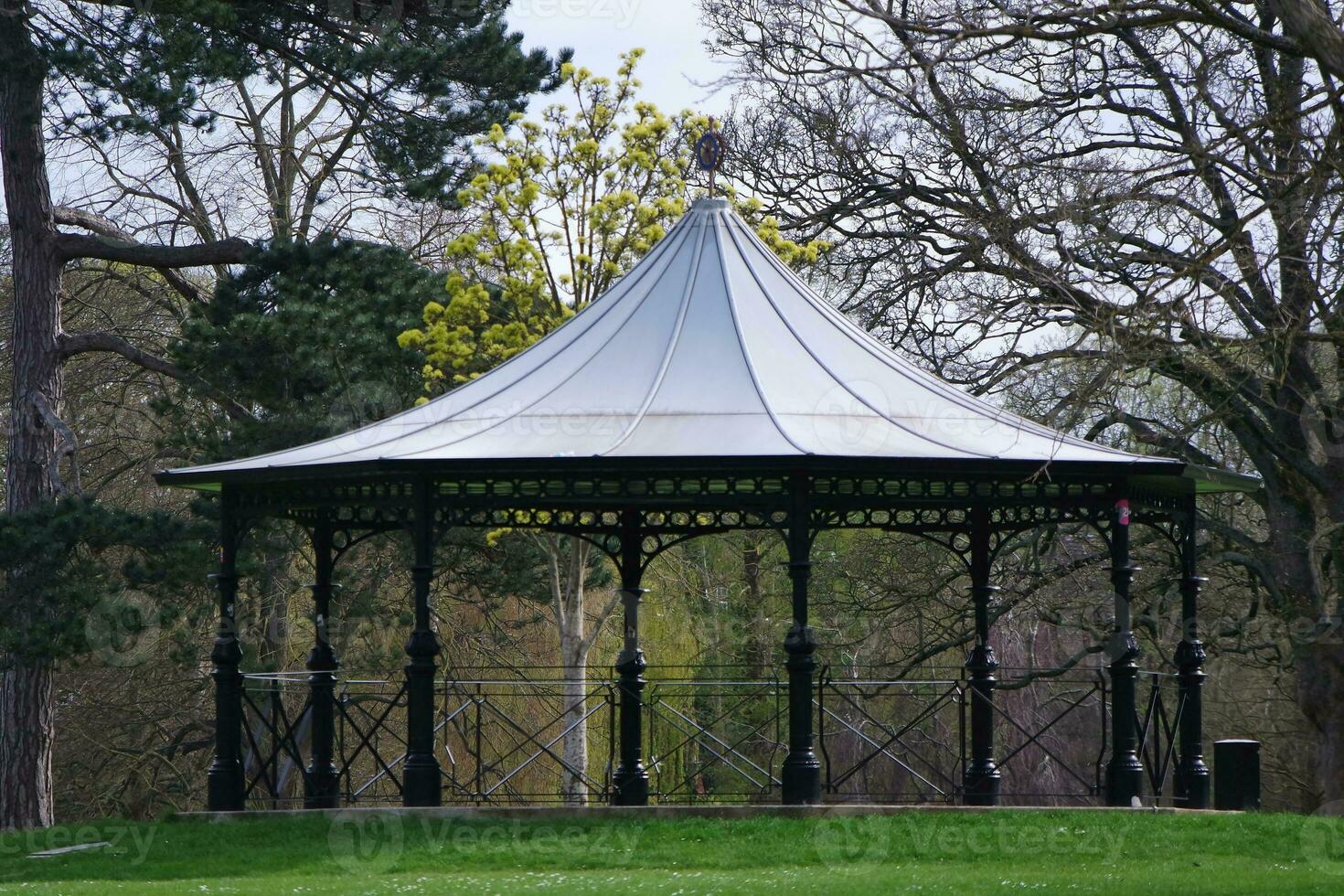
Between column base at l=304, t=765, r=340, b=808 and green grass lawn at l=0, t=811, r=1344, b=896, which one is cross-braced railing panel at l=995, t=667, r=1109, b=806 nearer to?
column base at l=304, t=765, r=340, b=808

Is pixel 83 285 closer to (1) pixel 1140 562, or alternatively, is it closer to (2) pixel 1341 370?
(1) pixel 1140 562

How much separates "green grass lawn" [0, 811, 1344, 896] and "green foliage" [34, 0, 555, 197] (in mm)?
8340

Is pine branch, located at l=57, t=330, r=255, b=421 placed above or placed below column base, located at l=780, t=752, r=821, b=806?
above

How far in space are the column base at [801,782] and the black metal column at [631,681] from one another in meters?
2.92

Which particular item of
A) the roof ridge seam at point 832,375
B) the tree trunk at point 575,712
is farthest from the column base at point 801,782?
the tree trunk at point 575,712

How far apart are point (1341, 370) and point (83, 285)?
53.1 feet

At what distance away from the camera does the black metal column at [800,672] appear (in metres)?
12.0

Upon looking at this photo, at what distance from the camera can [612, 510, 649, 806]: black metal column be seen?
49.3 feet

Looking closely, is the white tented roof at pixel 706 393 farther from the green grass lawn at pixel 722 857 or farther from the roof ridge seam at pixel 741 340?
the green grass lawn at pixel 722 857

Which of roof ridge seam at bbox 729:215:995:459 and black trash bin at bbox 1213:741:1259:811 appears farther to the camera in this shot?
black trash bin at bbox 1213:741:1259:811

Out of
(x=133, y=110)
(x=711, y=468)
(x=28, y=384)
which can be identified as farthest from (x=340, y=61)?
(x=711, y=468)

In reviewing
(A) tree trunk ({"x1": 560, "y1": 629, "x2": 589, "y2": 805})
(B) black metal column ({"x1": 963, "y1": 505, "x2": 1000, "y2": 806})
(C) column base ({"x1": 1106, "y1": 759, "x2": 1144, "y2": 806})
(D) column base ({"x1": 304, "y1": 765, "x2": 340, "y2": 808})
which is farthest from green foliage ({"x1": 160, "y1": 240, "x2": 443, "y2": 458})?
(C) column base ({"x1": 1106, "y1": 759, "x2": 1144, "y2": 806})

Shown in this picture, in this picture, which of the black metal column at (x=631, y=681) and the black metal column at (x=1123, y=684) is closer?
the black metal column at (x=1123, y=684)

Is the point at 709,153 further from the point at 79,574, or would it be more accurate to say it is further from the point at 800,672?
the point at 79,574
